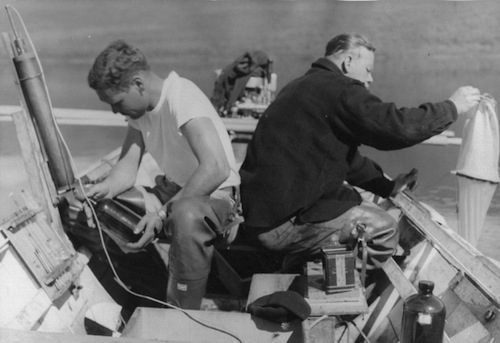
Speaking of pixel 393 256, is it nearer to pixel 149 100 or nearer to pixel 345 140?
pixel 345 140

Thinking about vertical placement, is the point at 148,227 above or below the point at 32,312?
above

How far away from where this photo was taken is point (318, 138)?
97.7 inches

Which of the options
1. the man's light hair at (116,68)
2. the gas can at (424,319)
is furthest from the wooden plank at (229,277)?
the gas can at (424,319)

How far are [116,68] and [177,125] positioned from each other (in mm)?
364

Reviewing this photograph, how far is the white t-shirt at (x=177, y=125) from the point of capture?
2.55 m

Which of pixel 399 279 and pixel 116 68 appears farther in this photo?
pixel 399 279

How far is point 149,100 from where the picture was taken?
260cm

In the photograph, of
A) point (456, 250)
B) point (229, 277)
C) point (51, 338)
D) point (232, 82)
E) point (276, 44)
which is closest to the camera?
point (51, 338)

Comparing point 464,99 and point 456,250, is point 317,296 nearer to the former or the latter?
point 456,250

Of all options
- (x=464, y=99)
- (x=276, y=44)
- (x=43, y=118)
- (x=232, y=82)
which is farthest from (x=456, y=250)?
(x=276, y=44)

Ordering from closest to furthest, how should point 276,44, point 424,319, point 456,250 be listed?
point 424,319 → point 456,250 → point 276,44

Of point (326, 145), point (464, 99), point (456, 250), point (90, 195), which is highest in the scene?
point (464, 99)

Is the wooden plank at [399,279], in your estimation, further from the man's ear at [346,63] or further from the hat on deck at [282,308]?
the man's ear at [346,63]

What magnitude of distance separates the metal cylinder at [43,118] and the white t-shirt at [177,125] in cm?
42
